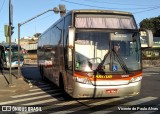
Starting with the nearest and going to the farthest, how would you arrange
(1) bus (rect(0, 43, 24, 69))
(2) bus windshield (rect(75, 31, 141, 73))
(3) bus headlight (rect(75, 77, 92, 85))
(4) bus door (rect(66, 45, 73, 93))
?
1. (3) bus headlight (rect(75, 77, 92, 85))
2. (2) bus windshield (rect(75, 31, 141, 73))
3. (4) bus door (rect(66, 45, 73, 93))
4. (1) bus (rect(0, 43, 24, 69))

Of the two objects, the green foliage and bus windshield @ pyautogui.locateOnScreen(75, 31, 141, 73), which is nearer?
bus windshield @ pyautogui.locateOnScreen(75, 31, 141, 73)

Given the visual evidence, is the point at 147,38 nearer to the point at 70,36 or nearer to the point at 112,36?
the point at 112,36

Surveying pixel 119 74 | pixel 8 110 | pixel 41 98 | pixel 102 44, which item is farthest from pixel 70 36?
pixel 41 98

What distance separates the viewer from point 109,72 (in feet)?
37.0

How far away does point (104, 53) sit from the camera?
11.4 metres

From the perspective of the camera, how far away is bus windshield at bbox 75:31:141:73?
11.3 meters

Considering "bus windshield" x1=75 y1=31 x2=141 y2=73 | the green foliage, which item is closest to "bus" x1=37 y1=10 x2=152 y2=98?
"bus windshield" x1=75 y1=31 x2=141 y2=73

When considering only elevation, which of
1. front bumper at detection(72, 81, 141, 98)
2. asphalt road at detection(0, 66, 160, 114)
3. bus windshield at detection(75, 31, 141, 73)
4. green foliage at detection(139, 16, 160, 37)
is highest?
green foliage at detection(139, 16, 160, 37)

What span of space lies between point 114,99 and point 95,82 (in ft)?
6.34

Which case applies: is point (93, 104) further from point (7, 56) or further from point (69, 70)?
point (7, 56)

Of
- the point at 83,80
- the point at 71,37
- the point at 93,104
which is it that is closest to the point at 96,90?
the point at 83,80

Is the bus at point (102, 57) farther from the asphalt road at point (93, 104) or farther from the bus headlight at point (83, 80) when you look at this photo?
the asphalt road at point (93, 104)

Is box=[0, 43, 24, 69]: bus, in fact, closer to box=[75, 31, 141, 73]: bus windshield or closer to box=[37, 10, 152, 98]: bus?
box=[37, 10, 152, 98]: bus

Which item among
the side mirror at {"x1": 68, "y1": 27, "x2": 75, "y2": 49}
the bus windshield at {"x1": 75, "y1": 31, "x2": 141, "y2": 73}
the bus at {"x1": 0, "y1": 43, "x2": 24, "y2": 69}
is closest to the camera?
the side mirror at {"x1": 68, "y1": 27, "x2": 75, "y2": 49}
